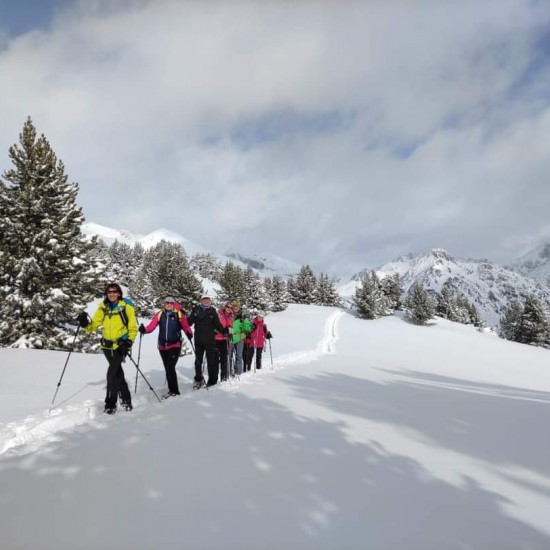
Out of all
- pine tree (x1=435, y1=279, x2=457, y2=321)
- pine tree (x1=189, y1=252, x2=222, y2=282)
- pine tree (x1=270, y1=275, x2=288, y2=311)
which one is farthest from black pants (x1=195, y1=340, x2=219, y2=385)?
pine tree (x1=189, y1=252, x2=222, y2=282)

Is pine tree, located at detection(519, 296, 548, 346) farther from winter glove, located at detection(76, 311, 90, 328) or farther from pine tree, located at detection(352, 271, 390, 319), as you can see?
winter glove, located at detection(76, 311, 90, 328)

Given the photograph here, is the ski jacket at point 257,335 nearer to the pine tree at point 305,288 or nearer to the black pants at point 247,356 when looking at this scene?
the black pants at point 247,356

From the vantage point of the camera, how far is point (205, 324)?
1010cm

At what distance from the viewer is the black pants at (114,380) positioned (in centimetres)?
701

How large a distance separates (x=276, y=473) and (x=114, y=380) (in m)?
4.42

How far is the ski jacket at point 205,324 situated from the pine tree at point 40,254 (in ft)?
27.6

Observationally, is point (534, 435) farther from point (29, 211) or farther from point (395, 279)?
point (395, 279)

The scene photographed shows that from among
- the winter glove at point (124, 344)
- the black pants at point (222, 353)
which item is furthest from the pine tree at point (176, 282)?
the winter glove at point (124, 344)

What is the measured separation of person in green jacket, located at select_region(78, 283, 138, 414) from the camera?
278 inches

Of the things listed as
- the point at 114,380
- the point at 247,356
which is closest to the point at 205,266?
the point at 247,356

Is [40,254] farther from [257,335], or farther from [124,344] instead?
[124,344]

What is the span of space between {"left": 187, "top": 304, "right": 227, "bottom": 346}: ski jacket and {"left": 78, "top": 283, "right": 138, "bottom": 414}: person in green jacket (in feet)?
8.63

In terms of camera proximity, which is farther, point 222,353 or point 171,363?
point 222,353

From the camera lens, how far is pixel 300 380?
1082 cm
